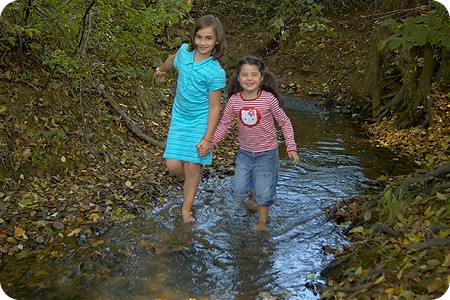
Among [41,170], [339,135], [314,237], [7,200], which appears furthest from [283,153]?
[7,200]

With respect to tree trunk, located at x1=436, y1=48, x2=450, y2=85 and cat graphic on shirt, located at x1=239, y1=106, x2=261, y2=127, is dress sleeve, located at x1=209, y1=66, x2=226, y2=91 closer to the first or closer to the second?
cat graphic on shirt, located at x1=239, y1=106, x2=261, y2=127

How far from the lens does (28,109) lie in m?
5.79

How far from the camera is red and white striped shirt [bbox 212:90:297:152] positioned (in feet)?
15.1

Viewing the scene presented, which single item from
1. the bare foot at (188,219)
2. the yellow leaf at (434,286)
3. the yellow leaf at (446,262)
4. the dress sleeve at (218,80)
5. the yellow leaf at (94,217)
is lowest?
the yellow leaf at (94,217)

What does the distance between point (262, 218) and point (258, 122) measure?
1000 millimetres

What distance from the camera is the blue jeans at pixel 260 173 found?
4.75 meters

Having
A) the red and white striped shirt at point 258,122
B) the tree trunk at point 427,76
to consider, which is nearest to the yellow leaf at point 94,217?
the red and white striped shirt at point 258,122

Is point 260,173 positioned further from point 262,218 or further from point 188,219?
point 188,219

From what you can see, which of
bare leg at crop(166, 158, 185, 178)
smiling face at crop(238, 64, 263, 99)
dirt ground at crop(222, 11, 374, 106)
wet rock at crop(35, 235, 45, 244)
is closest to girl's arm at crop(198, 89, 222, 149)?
smiling face at crop(238, 64, 263, 99)

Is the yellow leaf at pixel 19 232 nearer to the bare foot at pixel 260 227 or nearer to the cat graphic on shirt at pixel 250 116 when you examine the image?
the bare foot at pixel 260 227

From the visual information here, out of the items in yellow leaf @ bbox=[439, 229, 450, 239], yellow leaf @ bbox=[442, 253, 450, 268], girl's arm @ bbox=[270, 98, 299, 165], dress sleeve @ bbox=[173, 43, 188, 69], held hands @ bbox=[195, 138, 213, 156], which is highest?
dress sleeve @ bbox=[173, 43, 188, 69]

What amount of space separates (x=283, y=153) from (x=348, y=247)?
136 inches

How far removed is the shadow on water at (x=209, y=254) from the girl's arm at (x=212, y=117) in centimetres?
90

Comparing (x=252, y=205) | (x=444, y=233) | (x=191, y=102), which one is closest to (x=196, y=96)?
(x=191, y=102)
